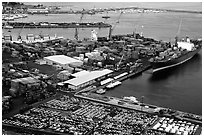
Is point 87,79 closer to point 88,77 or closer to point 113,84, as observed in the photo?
point 88,77

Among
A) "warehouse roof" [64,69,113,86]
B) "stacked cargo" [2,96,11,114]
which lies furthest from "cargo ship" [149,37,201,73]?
"stacked cargo" [2,96,11,114]

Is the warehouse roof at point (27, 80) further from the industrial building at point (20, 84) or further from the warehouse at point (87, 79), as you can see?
the warehouse at point (87, 79)

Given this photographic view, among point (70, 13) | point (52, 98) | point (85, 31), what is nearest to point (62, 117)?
point (52, 98)

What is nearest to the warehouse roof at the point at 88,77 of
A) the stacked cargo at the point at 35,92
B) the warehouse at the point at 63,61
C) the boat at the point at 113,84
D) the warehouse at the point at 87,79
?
the warehouse at the point at 87,79

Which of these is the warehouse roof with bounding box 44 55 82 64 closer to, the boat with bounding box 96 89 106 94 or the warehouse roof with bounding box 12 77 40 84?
the warehouse roof with bounding box 12 77 40 84

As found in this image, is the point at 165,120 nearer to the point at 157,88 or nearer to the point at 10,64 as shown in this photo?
the point at 157,88
